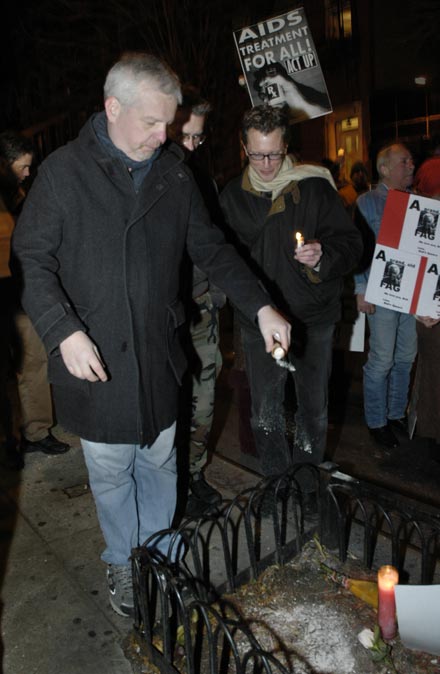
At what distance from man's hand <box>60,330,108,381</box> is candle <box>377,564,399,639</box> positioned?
145cm

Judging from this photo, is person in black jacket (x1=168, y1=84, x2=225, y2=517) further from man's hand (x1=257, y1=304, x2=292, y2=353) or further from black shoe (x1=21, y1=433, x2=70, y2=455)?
black shoe (x1=21, y1=433, x2=70, y2=455)

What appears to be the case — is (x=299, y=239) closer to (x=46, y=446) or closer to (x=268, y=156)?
(x=268, y=156)

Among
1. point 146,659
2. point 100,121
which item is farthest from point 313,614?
point 100,121

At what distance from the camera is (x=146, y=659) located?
2.65m

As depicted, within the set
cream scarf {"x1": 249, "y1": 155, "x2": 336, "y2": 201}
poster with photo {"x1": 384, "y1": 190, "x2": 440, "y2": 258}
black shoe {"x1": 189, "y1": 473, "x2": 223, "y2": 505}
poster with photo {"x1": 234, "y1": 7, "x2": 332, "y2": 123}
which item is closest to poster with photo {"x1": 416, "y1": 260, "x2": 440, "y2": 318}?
poster with photo {"x1": 384, "y1": 190, "x2": 440, "y2": 258}

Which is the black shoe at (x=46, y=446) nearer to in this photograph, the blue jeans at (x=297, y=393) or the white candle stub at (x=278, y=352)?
the blue jeans at (x=297, y=393)

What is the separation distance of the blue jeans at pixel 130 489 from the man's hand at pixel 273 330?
2.23 feet

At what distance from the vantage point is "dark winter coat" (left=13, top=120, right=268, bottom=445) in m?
2.41

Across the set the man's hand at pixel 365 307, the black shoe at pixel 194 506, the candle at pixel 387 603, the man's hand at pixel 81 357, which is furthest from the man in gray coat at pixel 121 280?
the man's hand at pixel 365 307

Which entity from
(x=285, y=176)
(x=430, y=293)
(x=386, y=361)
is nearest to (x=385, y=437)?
(x=386, y=361)

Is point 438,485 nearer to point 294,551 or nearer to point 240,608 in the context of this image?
point 294,551

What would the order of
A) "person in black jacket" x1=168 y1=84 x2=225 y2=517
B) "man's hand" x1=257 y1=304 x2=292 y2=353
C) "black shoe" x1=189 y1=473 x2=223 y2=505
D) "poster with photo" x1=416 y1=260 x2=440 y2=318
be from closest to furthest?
"man's hand" x1=257 y1=304 x2=292 y2=353
"person in black jacket" x1=168 y1=84 x2=225 y2=517
"black shoe" x1=189 y1=473 x2=223 y2=505
"poster with photo" x1=416 y1=260 x2=440 y2=318

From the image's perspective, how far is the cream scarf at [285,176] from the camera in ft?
11.3

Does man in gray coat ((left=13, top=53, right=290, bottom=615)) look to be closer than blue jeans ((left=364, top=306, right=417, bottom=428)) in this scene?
Yes
